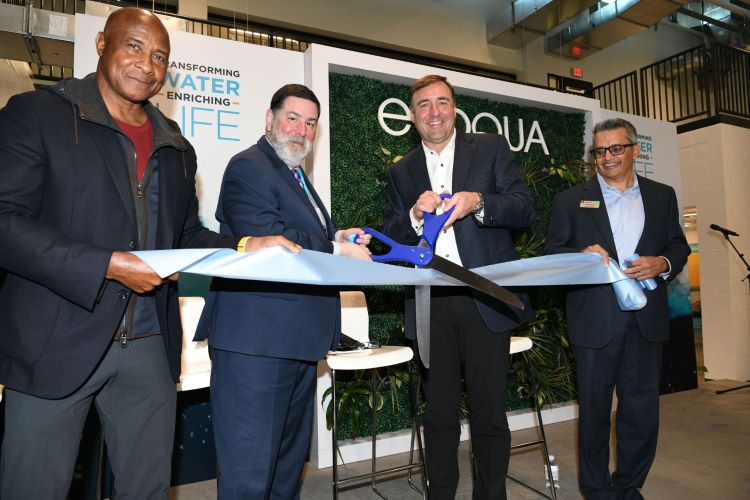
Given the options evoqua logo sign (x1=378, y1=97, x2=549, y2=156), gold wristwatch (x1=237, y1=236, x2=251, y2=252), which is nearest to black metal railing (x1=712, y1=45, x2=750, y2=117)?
evoqua logo sign (x1=378, y1=97, x2=549, y2=156)

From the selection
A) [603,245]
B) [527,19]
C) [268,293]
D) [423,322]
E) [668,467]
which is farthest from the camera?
[527,19]

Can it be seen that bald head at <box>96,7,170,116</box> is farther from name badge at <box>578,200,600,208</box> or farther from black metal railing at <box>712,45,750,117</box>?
black metal railing at <box>712,45,750,117</box>

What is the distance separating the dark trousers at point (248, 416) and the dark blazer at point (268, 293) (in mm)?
60

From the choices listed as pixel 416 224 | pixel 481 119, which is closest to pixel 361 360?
pixel 416 224

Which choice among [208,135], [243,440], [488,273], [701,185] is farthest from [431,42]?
[243,440]

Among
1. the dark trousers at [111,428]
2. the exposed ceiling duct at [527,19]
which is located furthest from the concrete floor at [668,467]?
the exposed ceiling duct at [527,19]

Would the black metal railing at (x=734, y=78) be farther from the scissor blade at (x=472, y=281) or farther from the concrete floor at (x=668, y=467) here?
the scissor blade at (x=472, y=281)

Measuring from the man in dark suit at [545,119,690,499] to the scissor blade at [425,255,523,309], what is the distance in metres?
0.88

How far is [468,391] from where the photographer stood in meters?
2.13

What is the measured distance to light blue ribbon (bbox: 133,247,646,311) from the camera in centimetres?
130

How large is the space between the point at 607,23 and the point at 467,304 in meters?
7.81

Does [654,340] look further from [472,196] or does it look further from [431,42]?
[431,42]

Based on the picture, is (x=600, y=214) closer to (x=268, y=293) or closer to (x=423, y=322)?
(x=423, y=322)

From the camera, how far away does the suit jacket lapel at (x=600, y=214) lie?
8.29ft
